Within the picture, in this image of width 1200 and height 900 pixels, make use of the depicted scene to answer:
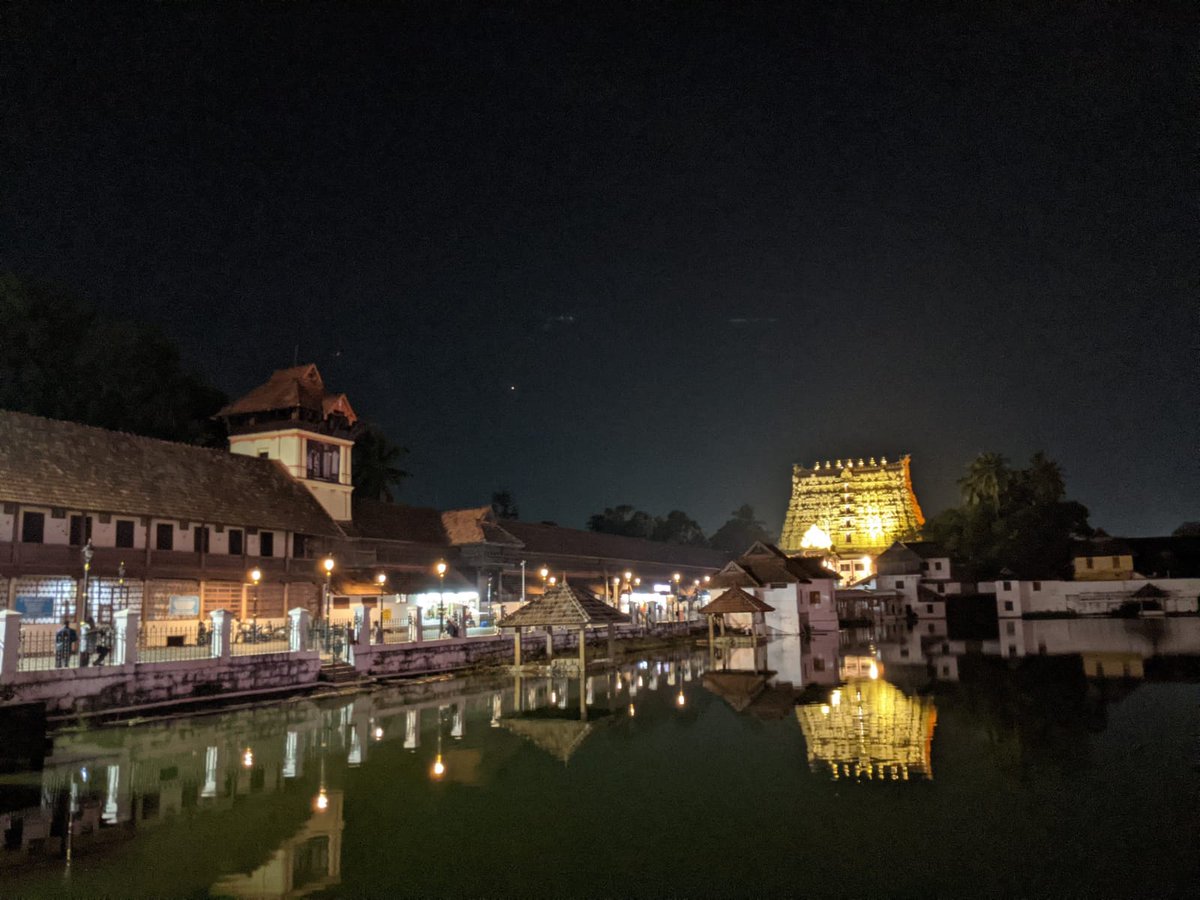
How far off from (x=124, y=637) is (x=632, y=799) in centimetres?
1399

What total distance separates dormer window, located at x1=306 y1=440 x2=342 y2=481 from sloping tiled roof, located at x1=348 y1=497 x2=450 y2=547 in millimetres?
2808

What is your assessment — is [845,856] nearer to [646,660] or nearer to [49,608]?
[49,608]

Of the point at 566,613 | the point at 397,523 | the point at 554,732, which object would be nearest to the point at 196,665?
the point at 554,732

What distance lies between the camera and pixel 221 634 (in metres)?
23.5

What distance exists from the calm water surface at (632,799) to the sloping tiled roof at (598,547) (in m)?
29.6

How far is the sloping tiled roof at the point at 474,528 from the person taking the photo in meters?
47.4

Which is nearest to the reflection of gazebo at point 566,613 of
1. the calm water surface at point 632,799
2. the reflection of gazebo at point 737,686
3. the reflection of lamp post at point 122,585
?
the calm water surface at point 632,799

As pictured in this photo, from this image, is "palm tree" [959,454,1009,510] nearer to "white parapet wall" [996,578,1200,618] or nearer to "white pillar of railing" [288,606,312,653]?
"white parapet wall" [996,578,1200,618]

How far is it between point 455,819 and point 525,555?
3825cm

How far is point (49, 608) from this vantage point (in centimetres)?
2628

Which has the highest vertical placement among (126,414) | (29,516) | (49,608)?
(126,414)

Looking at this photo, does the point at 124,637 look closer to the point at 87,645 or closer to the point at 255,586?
the point at 87,645

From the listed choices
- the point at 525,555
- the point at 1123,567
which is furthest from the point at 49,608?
the point at 1123,567

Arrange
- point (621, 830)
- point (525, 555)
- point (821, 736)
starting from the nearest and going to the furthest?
point (621, 830) → point (821, 736) → point (525, 555)
